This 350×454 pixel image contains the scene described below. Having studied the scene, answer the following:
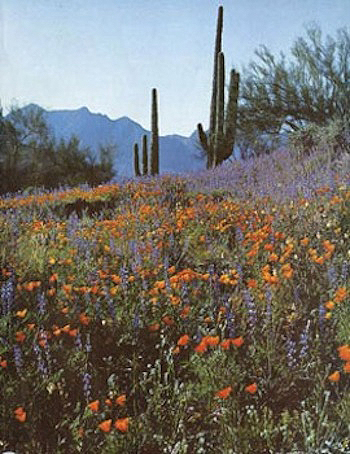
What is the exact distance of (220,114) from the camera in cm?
1677

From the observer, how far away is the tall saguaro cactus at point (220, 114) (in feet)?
53.9

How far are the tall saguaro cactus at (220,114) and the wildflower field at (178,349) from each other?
1198 centimetres

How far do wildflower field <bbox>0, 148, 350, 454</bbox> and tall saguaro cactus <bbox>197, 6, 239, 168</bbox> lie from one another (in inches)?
471

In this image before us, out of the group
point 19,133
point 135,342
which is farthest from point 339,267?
point 19,133

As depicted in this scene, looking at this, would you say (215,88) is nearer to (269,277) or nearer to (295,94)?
(295,94)

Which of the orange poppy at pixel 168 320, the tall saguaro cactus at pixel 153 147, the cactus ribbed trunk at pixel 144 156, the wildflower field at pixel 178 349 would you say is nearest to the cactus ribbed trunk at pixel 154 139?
the tall saguaro cactus at pixel 153 147

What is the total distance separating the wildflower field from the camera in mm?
2385

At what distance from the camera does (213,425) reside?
2506 mm

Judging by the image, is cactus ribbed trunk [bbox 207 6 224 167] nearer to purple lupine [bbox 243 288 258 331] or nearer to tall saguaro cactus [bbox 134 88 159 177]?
tall saguaro cactus [bbox 134 88 159 177]

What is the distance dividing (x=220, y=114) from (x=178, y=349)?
14.7m

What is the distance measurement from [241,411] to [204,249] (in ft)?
7.08

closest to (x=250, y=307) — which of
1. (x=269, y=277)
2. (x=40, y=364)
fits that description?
(x=269, y=277)

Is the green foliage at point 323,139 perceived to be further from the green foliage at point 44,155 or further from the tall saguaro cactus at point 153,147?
the green foliage at point 44,155

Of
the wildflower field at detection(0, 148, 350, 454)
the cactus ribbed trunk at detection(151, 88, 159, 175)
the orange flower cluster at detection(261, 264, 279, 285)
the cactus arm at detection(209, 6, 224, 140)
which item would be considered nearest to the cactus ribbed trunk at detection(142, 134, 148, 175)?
the cactus ribbed trunk at detection(151, 88, 159, 175)
